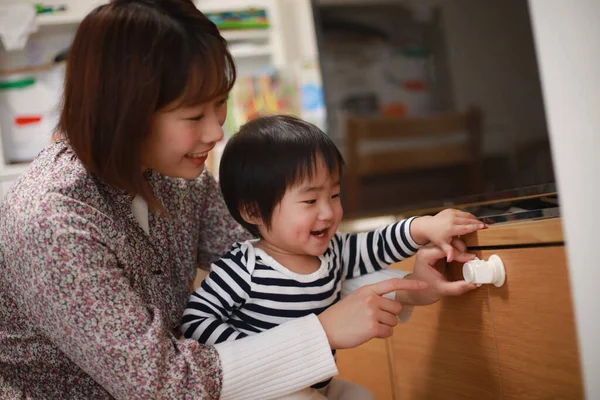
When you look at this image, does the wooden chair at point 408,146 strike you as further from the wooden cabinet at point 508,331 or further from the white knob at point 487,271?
the white knob at point 487,271

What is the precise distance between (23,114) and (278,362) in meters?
2.48

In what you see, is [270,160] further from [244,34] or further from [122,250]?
[244,34]

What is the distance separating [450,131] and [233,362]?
1.11m

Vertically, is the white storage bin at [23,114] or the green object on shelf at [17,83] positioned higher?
the green object on shelf at [17,83]

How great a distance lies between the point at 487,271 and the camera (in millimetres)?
870

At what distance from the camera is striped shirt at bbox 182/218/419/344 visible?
1002mm

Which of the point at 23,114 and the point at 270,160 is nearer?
the point at 270,160

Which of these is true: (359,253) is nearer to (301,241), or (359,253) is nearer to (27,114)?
(301,241)

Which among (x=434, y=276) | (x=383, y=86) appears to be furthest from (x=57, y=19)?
(x=434, y=276)

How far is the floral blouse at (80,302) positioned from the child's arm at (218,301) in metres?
0.06

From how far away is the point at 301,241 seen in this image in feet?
3.38

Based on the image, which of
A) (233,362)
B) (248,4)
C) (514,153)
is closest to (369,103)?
(514,153)

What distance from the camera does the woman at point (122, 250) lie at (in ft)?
2.70

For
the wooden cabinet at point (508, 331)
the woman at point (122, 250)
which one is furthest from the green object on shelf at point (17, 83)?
the wooden cabinet at point (508, 331)
